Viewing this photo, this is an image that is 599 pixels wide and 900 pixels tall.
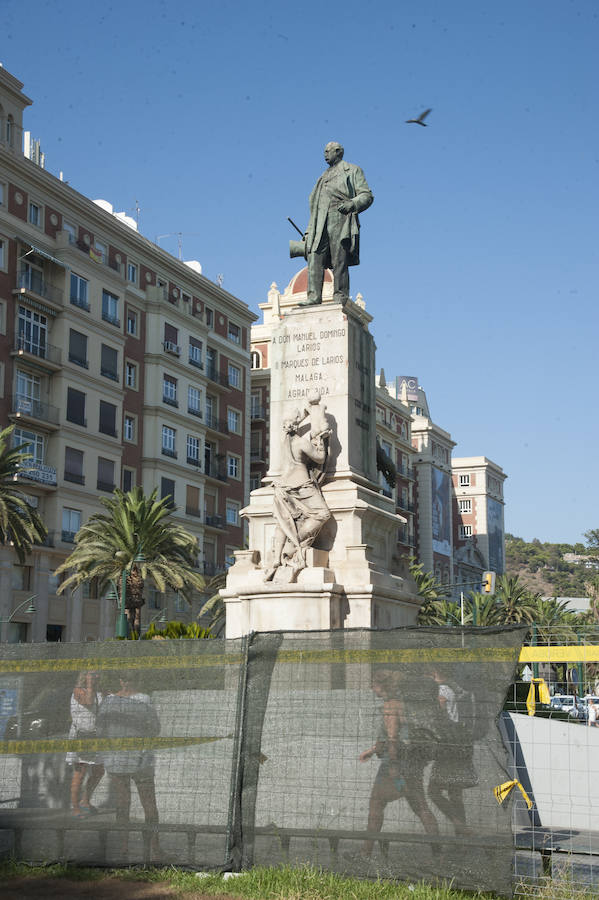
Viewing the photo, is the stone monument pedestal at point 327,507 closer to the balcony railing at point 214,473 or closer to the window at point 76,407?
the window at point 76,407

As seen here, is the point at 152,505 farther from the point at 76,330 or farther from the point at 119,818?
the point at 119,818

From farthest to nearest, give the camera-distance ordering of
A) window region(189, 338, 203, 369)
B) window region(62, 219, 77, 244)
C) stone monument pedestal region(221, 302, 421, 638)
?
window region(189, 338, 203, 369), window region(62, 219, 77, 244), stone monument pedestal region(221, 302, 421, 638)

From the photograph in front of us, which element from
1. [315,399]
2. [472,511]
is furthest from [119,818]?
[472,511]

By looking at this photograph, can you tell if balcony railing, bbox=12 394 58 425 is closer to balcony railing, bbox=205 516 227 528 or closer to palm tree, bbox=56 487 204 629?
palm tree, bbox=56 487 204 629

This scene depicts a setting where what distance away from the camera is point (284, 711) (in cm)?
839

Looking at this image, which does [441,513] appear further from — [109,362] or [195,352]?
[109,362]

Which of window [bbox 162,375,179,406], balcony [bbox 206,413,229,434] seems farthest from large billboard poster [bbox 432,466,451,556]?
window [bbox 162,375,179,406]

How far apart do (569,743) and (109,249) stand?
52.0 m

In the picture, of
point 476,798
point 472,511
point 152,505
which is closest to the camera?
point 476,798

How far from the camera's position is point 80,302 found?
52.9 metres

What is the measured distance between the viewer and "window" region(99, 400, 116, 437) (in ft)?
178

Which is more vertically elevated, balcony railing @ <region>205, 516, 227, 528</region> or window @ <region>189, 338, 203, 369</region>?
window @ <region>189, 338, 203, 369</region>

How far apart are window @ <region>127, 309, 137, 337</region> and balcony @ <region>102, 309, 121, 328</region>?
1.85 m

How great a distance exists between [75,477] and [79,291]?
9.54 metres
